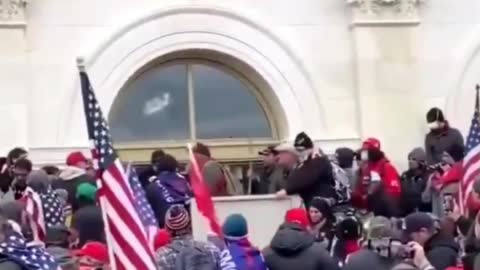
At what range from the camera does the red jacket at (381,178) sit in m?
15.6

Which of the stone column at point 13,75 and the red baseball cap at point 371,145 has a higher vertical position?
the stone column at point 13,75

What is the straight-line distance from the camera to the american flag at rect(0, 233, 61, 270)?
A: 30.9 feet

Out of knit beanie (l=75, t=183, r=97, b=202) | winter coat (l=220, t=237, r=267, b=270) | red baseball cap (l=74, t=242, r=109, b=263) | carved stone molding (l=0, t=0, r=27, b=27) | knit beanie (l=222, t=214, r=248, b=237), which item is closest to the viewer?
red baseball cap (l=74, t=242, r=109, b=263)

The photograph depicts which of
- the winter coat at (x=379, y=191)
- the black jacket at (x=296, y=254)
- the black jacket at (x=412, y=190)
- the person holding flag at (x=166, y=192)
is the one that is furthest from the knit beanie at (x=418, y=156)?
the black jacket at (x=296, y=254)

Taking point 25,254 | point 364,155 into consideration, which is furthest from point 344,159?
point 25,254

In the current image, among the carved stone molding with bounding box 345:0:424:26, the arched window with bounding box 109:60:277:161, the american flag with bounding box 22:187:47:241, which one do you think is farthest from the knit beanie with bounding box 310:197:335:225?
the carved stone molding with bounding box 345:0:424:26

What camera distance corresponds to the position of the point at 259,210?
592 inches

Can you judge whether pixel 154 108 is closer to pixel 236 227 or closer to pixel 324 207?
pixel 324 207

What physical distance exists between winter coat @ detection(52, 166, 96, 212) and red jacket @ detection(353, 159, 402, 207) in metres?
2.95

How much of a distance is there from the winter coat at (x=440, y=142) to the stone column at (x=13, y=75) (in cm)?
516

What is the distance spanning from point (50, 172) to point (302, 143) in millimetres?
3404

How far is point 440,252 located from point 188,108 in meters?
8.29

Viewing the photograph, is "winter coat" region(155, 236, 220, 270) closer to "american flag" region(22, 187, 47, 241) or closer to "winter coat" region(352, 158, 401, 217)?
"american flag" region(22, 187, 47, 241)

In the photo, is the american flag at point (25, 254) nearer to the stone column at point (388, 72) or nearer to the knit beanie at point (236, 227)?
the knit beanie at point (236, 227)
